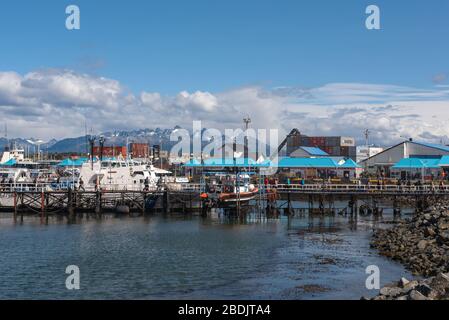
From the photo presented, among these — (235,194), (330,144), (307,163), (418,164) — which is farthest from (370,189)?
(330,144)

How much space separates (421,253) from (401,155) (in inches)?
3465

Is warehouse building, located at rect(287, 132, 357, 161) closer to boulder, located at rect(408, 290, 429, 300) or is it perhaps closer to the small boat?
the small boat

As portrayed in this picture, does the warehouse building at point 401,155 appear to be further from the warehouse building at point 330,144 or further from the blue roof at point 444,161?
the warehouse building at point 330,144

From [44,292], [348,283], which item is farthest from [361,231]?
[44,292]

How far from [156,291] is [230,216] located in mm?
34939

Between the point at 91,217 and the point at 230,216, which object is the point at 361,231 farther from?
the point at 91,217

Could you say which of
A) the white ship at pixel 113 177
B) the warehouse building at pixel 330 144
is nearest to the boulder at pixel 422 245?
the white ship at pixel 113 177

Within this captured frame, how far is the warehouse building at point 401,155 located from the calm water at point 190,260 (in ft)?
203

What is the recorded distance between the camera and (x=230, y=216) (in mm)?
66312

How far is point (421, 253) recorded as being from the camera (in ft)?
128

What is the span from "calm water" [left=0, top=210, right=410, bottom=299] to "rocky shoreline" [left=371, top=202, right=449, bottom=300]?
1230 mm

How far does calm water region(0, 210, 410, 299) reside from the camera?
31.9 meters

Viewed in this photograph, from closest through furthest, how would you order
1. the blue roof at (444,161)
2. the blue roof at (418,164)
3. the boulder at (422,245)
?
1. the boulder at (422,245)
2. the blue roof at (418,164)
3. the blue roof at (444,161)

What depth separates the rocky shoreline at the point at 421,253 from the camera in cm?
2494
